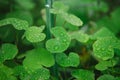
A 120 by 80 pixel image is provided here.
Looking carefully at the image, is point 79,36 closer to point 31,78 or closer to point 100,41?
point 100,41

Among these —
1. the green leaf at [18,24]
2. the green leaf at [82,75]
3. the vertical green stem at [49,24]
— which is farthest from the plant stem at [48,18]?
the green leaf at [82,75]

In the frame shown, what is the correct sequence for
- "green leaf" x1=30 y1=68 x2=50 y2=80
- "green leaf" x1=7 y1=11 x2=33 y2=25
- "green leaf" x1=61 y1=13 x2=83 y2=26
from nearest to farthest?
"green leaf" x1=30 y1=68 x2=50 y2=80 < "green leaf" x1=61 y1=13 x2=83 y2=26 < "green leaf" x1=7 y1=11 x2=33 y2=25

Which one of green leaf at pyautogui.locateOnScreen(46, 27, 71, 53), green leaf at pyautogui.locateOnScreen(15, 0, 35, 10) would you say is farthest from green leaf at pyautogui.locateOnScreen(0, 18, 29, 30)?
green leaf at pyautogui.locateOnScreen(15, 0, 35, 10)

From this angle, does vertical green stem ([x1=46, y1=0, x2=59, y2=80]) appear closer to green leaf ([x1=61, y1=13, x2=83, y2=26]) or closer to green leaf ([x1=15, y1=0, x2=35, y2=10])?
green leaf ([x1=61, y1=13, x2=83, y2=26])

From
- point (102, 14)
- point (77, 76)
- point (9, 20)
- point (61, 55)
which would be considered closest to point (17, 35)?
point (9, 20)

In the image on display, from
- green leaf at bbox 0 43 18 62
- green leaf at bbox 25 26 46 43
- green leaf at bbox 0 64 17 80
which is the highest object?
green leaf at bbox 25 26 46 43

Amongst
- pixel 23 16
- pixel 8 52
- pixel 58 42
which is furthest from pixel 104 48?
pixel 23 16
